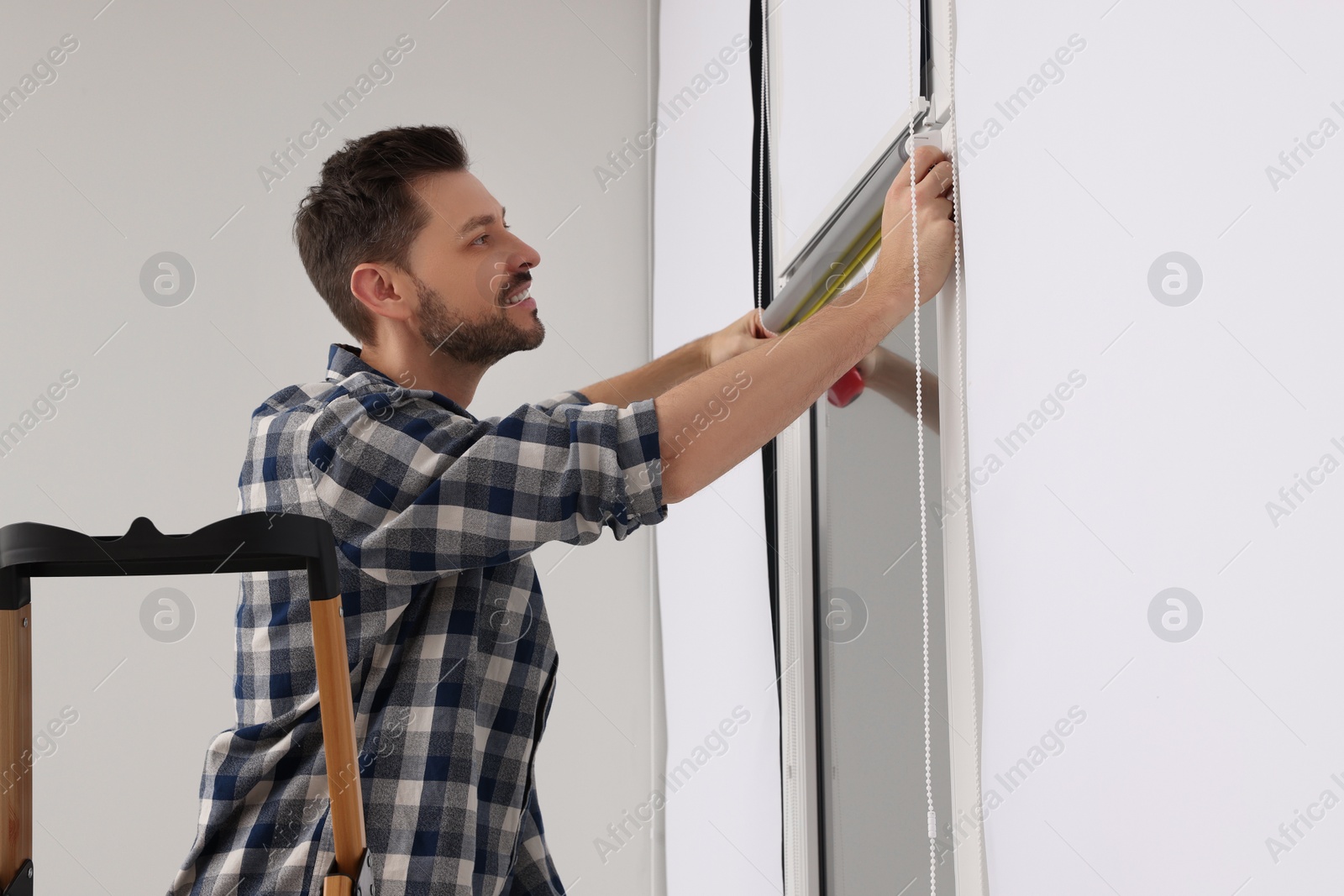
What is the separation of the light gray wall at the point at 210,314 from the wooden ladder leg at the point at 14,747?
163 cm

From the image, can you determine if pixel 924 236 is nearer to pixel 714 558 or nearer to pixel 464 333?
pixel 464 333

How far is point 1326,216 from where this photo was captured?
1.51 feet

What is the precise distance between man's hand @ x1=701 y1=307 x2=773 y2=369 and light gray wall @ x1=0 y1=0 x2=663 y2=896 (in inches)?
46.8

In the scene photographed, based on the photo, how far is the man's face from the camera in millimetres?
1222

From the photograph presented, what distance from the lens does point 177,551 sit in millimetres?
728

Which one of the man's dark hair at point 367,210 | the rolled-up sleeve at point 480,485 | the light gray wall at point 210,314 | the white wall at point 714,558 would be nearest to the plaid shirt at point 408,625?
the rolled-up sleeve at point 480,485

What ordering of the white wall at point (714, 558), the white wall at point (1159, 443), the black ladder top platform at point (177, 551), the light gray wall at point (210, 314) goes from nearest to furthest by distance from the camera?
the white wall at point (1159, 443) → the black ladder top platform at point (177, 551) → the white wall at point (714, 558) → the light gray wall at point (210, 314)

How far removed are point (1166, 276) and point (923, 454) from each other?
0.43 meters

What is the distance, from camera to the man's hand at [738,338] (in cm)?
142

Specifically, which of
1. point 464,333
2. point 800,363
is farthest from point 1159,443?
point 464,333

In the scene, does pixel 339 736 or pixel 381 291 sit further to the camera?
pixel 381 291

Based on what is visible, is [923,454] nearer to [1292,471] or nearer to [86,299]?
[1292,471]

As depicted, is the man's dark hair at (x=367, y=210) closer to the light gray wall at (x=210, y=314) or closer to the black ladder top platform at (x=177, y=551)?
the black ladder top platform at (x=177, y=551)

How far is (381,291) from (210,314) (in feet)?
4.70
